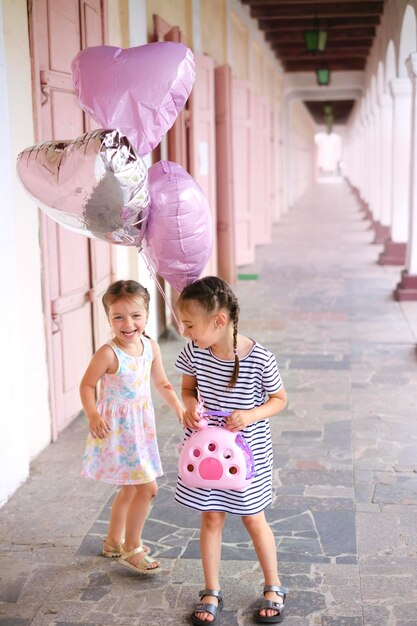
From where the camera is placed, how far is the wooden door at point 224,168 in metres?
10.9

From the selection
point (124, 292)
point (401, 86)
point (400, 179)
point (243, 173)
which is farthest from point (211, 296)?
point (400, 179)

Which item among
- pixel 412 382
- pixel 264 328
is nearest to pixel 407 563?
pixel 412 382

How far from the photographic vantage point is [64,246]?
18.2 ft

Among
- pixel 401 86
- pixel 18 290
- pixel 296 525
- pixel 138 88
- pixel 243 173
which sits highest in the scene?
pixel 401 86

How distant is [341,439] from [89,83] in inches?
121

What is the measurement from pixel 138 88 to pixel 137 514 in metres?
1.78

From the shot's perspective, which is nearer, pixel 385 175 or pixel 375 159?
pixel 385 175

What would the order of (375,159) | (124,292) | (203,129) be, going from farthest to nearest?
(375,159) → (203,129) → (124,292)

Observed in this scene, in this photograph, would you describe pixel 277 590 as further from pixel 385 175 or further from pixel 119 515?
pixel 385 175

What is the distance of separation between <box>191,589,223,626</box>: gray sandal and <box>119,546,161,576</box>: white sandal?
364 millimetres

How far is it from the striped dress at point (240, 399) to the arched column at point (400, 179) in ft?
32.5

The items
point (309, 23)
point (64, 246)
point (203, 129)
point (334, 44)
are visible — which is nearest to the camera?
point (64, 246)

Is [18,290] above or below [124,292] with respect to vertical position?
below

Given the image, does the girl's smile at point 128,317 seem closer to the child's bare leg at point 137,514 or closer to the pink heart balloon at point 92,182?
the pink heart balloon at point 92,182
